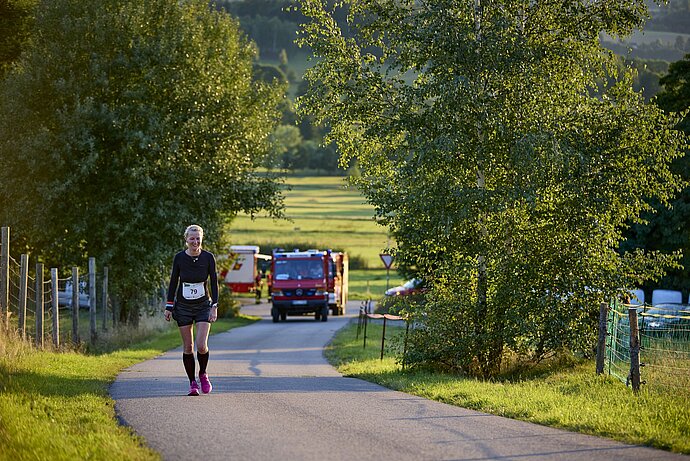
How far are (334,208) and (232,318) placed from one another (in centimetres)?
9541

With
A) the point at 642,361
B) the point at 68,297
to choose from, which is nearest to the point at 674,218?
the point at 68,297

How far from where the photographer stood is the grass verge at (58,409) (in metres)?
8.76

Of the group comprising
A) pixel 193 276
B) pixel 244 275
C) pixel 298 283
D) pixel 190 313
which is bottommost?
pixel 244 275

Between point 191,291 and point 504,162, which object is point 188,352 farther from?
point 504,162

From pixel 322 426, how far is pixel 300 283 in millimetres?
37526

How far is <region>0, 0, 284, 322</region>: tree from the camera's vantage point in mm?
31188

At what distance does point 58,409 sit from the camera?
11.4m

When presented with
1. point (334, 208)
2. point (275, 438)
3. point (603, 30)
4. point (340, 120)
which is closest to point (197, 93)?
point (340, 120)

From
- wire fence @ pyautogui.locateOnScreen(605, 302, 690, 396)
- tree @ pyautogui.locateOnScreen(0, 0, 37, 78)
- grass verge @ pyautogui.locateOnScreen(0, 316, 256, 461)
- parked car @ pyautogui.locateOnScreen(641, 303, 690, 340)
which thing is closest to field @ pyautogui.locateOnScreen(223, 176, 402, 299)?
tree @ pyautogui.locateOnScreen(0, 0, 37, 78)

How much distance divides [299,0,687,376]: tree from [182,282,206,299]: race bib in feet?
18.7

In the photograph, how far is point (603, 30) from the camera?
19672 millimetres

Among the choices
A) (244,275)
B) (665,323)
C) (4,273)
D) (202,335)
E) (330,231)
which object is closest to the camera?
(202,335)

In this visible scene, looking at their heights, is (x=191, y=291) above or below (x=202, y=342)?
above

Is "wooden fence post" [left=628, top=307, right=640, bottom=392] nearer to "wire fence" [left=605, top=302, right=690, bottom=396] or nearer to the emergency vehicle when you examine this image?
"wire fence" [left=605, top=302, right=690, bottom=396]
